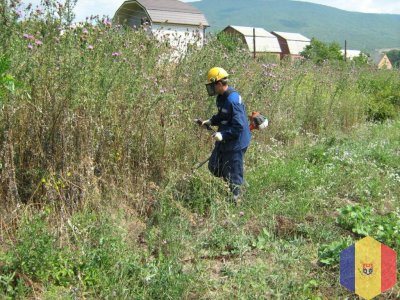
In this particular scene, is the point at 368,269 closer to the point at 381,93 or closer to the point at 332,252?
the point at 332,252

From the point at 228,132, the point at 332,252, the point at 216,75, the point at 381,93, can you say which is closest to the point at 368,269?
the point at 332,252

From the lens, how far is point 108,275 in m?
4.00

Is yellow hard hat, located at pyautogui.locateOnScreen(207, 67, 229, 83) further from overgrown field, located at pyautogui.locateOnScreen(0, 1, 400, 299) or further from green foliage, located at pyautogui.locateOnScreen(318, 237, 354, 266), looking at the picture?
green foliage, located at pyautogui.locateOnScreen(318, 237, 354, 266)

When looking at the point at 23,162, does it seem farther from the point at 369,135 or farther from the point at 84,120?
the point at 369,135

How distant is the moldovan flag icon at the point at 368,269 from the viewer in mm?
3812

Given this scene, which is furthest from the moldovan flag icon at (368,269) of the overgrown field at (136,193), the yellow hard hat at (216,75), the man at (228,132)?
the yellow hard hat at (216,75)

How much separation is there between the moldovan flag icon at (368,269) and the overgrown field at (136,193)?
5.9 inches

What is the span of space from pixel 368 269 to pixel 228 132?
2590 mm

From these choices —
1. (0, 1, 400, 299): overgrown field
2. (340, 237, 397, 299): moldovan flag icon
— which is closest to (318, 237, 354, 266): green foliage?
(0, 1, 400, 299): overgrown field

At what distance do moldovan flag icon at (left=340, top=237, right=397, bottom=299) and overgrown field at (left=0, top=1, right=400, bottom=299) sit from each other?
0.15m

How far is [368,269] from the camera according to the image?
3.79 metres

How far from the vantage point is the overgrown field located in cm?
394

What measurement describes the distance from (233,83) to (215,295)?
4.55 m

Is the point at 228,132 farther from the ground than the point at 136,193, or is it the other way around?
the point at 228,132
